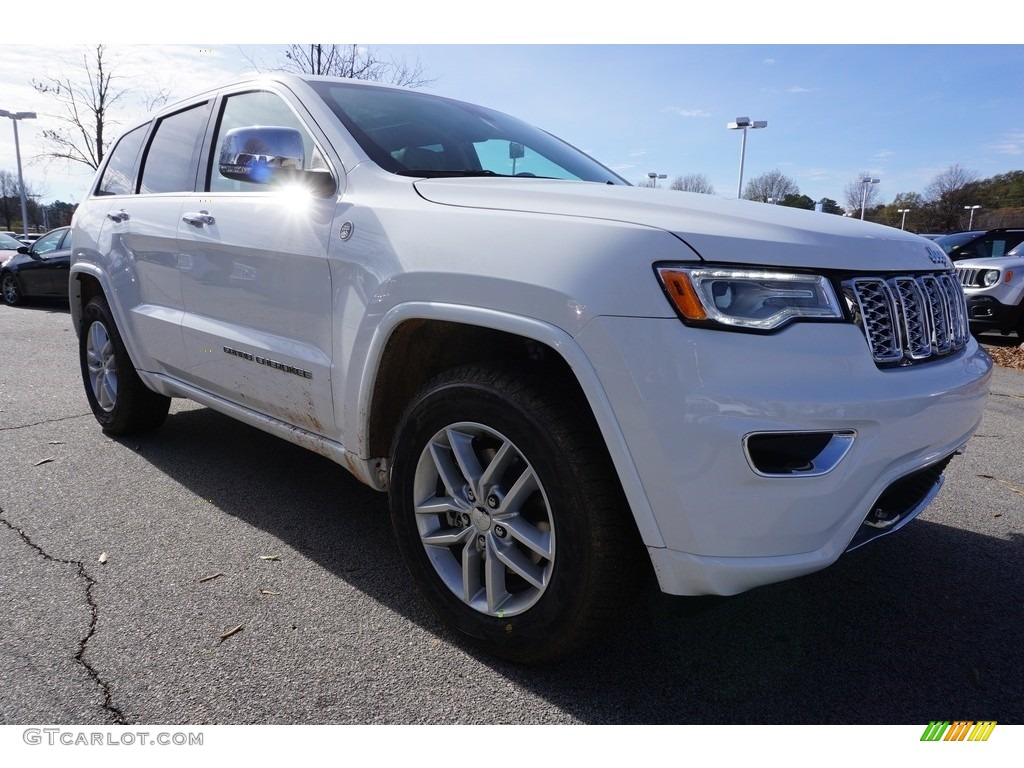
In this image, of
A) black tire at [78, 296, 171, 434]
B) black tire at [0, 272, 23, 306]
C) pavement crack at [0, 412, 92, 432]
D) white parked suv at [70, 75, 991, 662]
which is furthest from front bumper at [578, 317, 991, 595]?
black tire at [0, 272, 23, 306]

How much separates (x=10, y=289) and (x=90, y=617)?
1450 cm

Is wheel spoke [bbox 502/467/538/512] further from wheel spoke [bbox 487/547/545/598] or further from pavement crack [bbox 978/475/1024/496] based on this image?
pavement crack [bbox 978/475/1024/496]

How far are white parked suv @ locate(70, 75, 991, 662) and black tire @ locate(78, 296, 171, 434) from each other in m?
1.36

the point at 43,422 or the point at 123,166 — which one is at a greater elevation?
the point at 123,166

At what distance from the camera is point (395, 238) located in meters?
2.20

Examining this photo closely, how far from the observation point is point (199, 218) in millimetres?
3074

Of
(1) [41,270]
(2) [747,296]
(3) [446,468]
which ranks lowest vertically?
(1) [41,270]

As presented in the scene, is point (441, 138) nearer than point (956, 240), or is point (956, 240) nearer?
point (441, 138)

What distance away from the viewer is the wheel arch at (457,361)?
68.5 inches

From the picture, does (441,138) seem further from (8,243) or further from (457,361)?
(8,243)

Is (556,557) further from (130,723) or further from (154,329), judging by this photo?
(154,329)

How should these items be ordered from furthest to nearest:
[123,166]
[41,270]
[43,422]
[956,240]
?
1. [41,270]
2. [956,240]
3. [43,422]
4. [123,166]

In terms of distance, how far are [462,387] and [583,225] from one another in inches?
22.4

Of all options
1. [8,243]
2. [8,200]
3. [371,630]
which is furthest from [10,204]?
[371,630]
